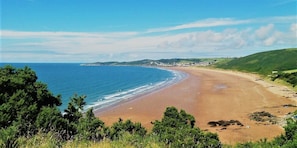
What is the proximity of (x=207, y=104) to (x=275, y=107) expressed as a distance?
32.7ft

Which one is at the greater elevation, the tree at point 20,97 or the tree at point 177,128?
the tree at point 20,97

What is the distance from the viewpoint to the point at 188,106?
45.7 meters

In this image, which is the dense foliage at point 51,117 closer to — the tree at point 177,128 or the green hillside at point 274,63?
the tree at point 177,128

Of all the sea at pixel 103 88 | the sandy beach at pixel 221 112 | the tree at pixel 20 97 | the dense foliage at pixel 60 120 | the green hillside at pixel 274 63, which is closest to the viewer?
the dense foliage at pixel 60 120

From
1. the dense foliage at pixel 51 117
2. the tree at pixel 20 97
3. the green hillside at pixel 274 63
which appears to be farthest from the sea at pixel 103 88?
the green hillside at pixel 274 63

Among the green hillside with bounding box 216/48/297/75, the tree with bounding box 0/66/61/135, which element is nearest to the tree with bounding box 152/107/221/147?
the tree with bounding box 0/66/61/135

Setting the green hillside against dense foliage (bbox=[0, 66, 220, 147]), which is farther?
the green hillside

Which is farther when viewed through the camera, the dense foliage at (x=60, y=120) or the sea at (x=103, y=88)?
the sea at (x=103, y=88)

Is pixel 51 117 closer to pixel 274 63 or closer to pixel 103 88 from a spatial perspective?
pixel 103 88

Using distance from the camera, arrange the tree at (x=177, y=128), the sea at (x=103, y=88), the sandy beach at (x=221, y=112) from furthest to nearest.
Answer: the sea at (x=103, y=88) → the sandy beach at (x=221, y=112) → the tree at (x=177, y=128)

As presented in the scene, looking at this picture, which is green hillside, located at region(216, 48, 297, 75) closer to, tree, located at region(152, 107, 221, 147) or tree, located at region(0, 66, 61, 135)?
tree, located at region(152, 107, 221, 147)

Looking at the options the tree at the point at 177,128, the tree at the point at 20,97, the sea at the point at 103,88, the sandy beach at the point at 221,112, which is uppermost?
the tree at the point at 20,97

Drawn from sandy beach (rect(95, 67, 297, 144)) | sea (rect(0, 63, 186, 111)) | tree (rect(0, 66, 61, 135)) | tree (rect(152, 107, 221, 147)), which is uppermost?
tree (rect(0, 66, 61, 135))

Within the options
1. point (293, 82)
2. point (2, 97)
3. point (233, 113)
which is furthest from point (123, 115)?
point (293, 82)
